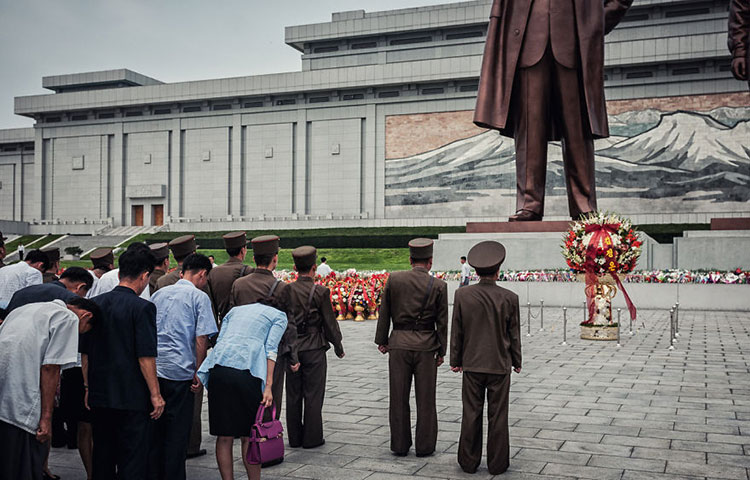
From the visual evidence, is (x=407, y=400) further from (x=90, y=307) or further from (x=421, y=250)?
(x=90, y=307)

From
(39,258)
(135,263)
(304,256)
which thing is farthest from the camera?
(39,258)

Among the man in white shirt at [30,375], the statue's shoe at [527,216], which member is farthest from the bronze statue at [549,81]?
the man in white shirt at [30,375]

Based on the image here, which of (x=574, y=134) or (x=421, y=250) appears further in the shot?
(x=574, y=134)

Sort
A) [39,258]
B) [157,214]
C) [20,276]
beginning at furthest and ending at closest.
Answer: [157,214] → [20,276] → [39,258]

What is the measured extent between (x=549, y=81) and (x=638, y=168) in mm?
20015

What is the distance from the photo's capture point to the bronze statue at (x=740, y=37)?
14.2 meters

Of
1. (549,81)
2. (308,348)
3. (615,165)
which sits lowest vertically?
(308,348)

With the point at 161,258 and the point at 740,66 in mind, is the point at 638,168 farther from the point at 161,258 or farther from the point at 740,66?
the point at 161,258

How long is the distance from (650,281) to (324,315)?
12491mm

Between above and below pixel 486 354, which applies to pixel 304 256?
above

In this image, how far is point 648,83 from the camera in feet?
104

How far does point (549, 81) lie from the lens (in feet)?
43.5

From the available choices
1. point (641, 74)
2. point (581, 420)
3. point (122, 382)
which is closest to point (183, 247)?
point (122, 382)

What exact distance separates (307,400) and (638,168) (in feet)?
95.5
